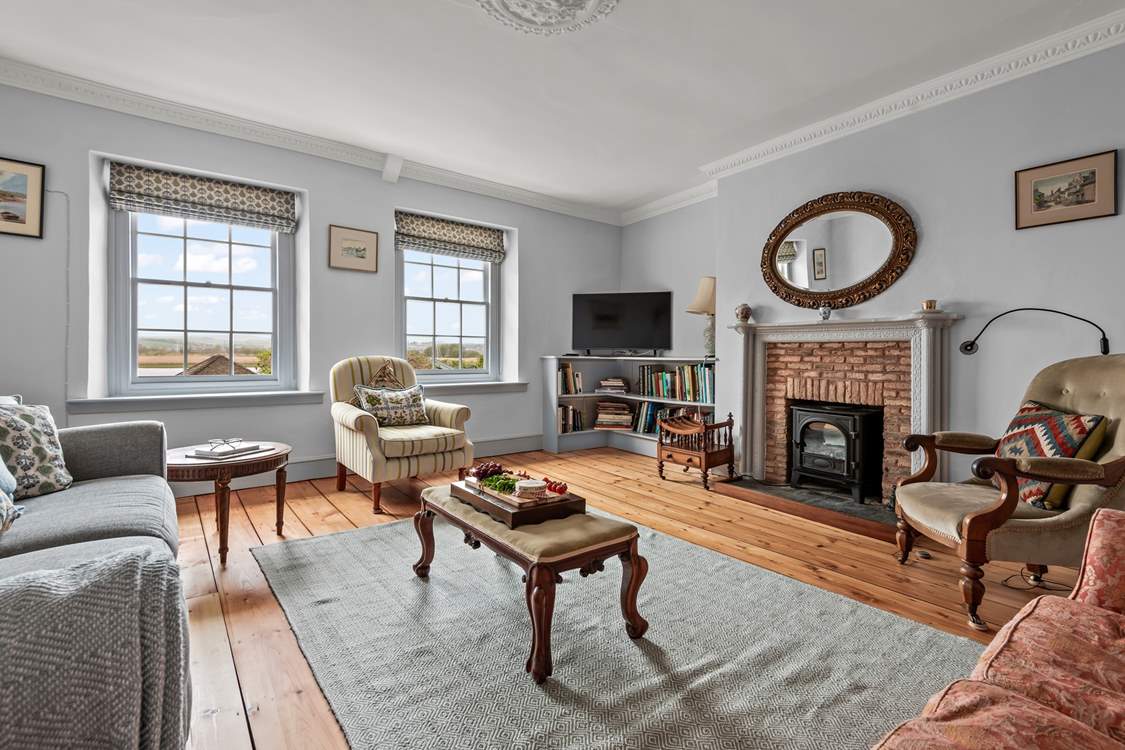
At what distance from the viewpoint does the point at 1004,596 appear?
7.30 feet

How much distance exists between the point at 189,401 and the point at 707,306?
390cm

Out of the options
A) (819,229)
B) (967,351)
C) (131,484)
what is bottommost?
(131,484)

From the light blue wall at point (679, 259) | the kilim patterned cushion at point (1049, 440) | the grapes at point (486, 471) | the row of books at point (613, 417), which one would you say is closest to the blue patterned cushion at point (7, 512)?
Answer: the grapes at point (486, 471)

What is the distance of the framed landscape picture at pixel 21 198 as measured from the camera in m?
3.00

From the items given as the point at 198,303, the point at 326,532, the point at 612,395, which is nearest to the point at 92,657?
the point at 326,532

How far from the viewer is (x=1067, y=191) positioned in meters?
2.66

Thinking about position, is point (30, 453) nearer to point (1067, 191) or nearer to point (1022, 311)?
point (1022, 311)

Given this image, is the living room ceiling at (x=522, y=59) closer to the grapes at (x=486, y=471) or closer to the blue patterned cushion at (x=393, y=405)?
the blue patterned cushion at (x=393, y=405)

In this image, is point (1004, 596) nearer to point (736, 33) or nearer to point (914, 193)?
point (914, 193)

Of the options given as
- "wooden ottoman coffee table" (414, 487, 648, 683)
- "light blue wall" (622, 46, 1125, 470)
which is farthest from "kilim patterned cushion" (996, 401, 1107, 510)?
"wooden ottoman coffee table" (414, 487, 648, 683)

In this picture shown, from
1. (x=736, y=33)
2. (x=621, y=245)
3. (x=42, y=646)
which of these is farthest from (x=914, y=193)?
(x=42, y=646)

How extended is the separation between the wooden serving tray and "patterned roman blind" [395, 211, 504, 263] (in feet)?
10.2

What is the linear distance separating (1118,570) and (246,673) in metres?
2.37

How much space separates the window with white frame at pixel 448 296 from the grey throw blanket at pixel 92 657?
4.20 metres
